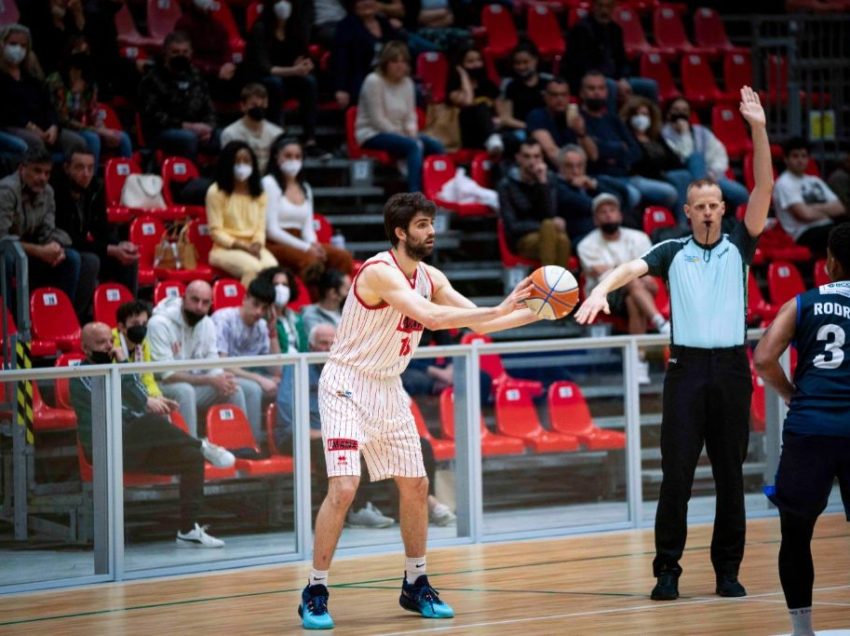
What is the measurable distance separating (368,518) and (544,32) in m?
8.62

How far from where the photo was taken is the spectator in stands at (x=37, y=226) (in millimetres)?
11547

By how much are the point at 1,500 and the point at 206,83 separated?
6.20 metres

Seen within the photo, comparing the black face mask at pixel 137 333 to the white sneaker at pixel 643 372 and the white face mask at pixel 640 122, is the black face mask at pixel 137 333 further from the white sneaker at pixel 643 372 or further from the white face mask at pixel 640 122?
the white face mask at pixel 640 122

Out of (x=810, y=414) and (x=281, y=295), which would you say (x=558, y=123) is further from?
(x=810, y=414)

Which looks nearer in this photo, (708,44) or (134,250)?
(134,250)

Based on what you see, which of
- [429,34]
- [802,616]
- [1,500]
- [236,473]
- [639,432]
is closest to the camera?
[802,616]

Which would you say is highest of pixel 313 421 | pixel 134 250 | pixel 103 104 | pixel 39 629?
pixel 103 104

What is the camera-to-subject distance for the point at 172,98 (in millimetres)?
13820

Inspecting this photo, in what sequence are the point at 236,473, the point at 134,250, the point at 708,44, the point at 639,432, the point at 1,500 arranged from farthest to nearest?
the point at 708,44 < the point at 134,250 < the point at 639,432 < the point at 236,473 < the point at 1,500

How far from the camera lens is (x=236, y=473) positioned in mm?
9766

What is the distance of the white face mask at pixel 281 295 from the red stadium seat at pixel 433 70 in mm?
4806

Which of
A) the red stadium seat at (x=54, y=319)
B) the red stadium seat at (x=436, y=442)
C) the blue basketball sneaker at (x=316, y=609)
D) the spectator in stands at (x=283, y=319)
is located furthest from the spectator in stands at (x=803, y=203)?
the blue basketball sneaker at (x=316, y=609)

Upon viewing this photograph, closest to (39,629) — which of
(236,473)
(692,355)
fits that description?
(236,473)

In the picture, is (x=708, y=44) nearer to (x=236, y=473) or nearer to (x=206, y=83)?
(x=206, y=83)
